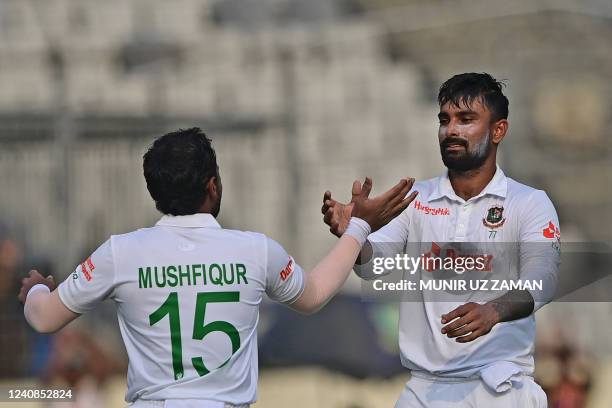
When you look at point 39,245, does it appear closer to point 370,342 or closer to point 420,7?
point 370,342

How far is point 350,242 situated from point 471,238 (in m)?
0.89

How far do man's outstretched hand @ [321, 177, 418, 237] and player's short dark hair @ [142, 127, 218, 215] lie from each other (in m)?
0.71

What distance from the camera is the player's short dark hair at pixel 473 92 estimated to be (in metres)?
4.81

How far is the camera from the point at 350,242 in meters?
4.15

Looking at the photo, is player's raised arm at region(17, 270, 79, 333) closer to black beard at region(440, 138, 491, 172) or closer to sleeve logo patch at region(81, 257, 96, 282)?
sleeve logo patch at region(81, 257, 96, 282)

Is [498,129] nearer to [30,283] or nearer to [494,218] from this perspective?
[494,218]

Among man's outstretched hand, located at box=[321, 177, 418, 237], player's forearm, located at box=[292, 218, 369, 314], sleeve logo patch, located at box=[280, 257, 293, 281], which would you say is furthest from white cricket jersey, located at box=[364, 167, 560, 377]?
sleeve logo patch, located at box=[280, 257, 293, 281]

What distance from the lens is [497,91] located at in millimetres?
4867

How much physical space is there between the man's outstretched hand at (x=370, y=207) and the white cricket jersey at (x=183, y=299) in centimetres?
59

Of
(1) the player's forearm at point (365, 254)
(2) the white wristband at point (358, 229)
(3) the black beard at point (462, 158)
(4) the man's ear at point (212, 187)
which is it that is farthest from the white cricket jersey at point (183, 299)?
(3) the black beard at point (462, 158)

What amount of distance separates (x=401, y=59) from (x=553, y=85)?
244 centimetres

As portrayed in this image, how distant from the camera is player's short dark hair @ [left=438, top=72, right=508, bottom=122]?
15.8ft

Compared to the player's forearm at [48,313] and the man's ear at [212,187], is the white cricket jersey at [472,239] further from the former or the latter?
the player's forearm at [48,313]

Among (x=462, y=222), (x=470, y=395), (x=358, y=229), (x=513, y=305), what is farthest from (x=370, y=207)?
(x=470, y=395)
